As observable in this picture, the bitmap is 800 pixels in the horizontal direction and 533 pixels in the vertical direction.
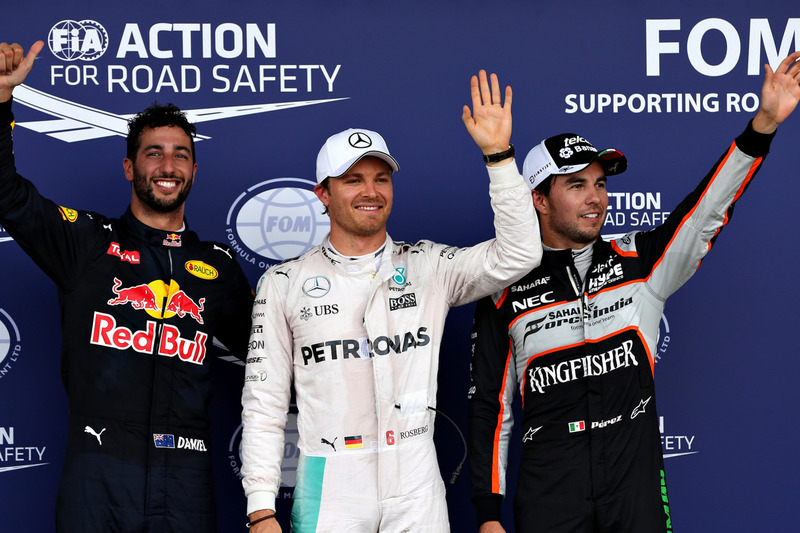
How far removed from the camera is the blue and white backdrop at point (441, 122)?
2.94 meters

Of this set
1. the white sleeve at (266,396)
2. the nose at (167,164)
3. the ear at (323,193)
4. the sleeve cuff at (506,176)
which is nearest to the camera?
the sleeve cuff at (506,176)

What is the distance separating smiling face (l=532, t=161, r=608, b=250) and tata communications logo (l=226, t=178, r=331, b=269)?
0.86 m

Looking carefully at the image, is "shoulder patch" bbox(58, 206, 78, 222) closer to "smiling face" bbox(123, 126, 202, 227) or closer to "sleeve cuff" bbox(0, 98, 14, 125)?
"smiling face" bbox(123, 126, 202, 227)

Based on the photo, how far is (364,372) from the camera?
2.29m

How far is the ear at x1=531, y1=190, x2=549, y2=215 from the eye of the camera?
250 centimetres

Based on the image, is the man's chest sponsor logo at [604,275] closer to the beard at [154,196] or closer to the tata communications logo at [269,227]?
the tata communications logo at [269,227]

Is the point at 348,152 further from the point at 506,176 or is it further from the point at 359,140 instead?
the point at 506,176

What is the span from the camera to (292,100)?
3.01 m

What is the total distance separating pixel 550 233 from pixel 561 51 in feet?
2.76

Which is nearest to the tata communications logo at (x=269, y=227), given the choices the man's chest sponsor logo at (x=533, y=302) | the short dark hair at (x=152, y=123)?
the short dark hair at (x=152, y=123)

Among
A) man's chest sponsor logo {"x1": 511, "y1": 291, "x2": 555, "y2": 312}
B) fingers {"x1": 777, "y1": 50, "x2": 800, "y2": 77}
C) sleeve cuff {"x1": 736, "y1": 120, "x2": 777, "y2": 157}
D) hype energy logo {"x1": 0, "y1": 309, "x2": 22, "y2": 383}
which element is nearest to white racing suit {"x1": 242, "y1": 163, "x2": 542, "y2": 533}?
man's chest sponsor logo {"x1": 511, "y1": 291, "x2": 555, "y2": 312}

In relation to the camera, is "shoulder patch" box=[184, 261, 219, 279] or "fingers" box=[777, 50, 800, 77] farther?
"shoulder patch" box=[184, 261, 219, 279]

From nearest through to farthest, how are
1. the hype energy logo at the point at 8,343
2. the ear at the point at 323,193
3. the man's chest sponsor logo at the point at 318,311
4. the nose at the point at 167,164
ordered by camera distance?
1. the man's chest sponsor logo at the point at 318,311
2. the ear at the point at 323,193
3. the nose at the point at 167,164
4. the hype energy logo at the point at 8,343

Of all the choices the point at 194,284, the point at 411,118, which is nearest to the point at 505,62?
the point at 411,118
